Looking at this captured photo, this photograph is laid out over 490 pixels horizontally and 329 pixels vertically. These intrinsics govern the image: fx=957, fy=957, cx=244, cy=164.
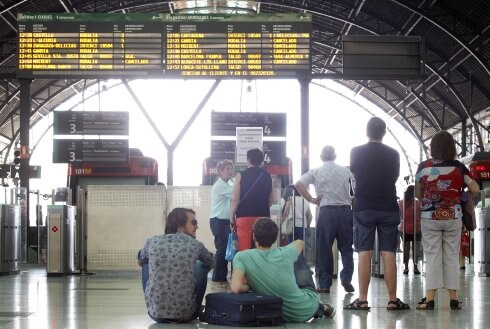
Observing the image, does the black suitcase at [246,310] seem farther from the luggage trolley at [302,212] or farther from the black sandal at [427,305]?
the luggage trolley at [302,212]

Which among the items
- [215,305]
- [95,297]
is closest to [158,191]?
[95,297]

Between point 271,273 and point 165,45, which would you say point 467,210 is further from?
point 165,45

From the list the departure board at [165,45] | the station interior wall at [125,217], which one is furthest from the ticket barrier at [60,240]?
the departure board at [165,45]

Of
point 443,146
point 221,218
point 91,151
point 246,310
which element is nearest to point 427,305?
point 443,146

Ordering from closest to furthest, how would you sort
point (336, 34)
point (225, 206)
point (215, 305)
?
point (215, 305) < point (225, 206) < point (336, 34)

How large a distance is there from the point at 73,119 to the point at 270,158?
439cm

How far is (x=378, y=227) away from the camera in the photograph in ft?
29.3

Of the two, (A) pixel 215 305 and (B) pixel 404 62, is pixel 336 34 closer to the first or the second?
(B) pixel 404 62

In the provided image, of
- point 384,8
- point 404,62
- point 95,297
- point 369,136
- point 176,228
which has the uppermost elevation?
point 384,8

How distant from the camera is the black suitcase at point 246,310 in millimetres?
7340

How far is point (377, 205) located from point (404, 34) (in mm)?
26923

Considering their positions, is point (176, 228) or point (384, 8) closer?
point (176, 228)

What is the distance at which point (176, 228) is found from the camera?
798 centimetres

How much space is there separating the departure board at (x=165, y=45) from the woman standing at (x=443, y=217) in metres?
8.43
